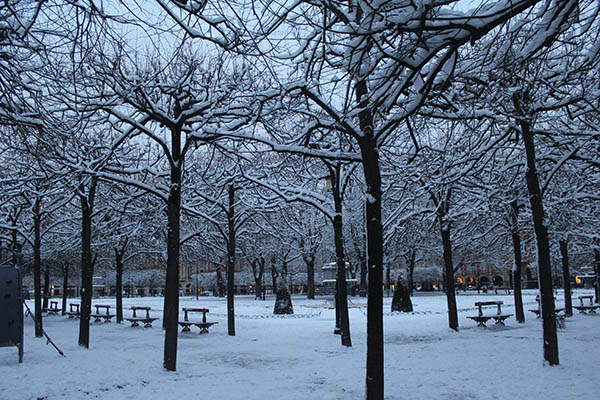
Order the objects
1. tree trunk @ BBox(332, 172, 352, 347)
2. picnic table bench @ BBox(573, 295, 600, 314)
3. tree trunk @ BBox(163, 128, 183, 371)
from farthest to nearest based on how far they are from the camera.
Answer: picnic table bench @ BBox(573, 295, 600, 314) → tree trunk @ BBox(332, 172, 352, 347) → tree trunk @ BBox(163, 128, 183, 371)

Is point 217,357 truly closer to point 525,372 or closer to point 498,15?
point 525,372

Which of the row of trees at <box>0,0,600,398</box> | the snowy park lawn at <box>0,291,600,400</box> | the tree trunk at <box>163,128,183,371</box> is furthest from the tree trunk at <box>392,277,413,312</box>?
the tree trunk at <box>163,128,183,371</box>

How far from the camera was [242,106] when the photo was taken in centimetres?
1019

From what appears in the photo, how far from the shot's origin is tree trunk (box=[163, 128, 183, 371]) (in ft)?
32.5

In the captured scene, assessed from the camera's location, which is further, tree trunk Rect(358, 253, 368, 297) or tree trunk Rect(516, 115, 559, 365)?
tree trunk Rect(358, 253, 368, 297)

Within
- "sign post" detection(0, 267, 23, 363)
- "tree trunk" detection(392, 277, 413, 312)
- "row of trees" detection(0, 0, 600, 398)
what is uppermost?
"row of trees" detection(0, 0, 600, 398)

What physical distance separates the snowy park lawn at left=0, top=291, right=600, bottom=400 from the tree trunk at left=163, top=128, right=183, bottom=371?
18.7 inches

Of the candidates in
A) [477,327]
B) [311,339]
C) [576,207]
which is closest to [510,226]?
[576,207]

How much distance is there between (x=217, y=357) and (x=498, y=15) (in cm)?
1003

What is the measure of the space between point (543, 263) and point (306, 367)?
5.59m

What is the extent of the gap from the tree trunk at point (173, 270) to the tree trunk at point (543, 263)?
744cm

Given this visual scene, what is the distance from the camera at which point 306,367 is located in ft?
33.2

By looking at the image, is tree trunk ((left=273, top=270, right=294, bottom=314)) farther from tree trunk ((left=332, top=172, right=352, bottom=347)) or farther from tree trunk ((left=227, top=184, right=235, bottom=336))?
tree trunk ((left=332, top=172, right=352, bottom=347))

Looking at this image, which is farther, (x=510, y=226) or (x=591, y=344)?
(x=510, y=226)
